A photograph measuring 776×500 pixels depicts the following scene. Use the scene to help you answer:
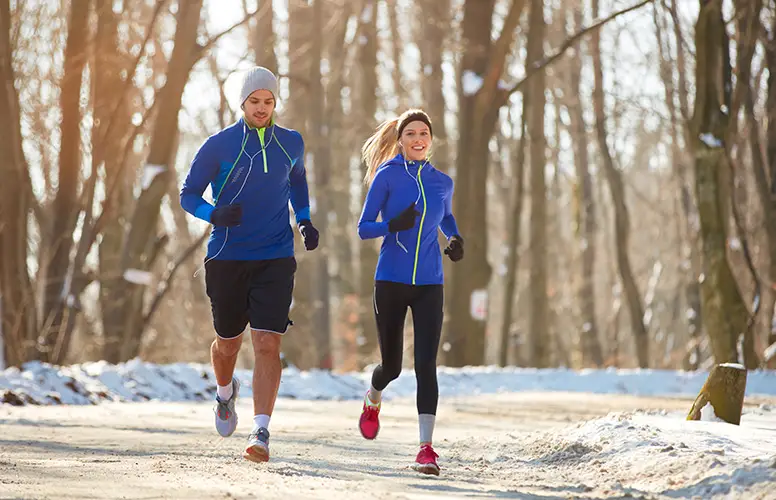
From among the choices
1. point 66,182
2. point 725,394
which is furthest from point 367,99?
point 725,394

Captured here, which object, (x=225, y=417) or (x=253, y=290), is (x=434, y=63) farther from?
(x=253, y=290)

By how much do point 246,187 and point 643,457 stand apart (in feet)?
8.61

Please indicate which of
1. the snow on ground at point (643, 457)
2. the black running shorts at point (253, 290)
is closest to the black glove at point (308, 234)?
the black running shorts at point (253, 290)

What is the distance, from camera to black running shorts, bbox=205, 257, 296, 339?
23.9 feet

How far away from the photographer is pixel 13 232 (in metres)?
16.8

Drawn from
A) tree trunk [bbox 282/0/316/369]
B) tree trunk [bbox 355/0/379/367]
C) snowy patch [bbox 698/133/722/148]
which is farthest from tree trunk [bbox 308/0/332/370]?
snowy patch [bbox 698/133/722/148]

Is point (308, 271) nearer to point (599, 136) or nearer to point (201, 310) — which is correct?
point (201, 310)

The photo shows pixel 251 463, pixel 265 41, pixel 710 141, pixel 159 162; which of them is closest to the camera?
pixel 251 463

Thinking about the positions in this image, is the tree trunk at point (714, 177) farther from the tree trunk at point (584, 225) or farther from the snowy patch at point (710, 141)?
the tree trunk at point (584, 225)

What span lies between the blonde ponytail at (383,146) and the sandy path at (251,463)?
70.5 inches

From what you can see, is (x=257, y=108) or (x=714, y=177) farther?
(x=714, y=177)

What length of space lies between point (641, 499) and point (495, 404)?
29.6ft

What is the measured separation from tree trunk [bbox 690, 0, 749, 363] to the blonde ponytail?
8.67 m

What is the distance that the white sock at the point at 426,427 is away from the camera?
23.4 ft
